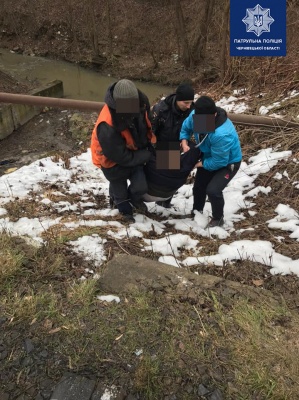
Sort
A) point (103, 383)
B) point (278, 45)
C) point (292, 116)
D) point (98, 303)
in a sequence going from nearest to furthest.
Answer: point (103, 383) < point (98, 303) < point (292, 116) < point (278, 45)

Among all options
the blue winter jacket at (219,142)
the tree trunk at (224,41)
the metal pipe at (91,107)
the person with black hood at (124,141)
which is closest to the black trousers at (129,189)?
the person with black hood at (124,141)

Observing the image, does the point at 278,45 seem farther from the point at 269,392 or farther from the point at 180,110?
the point at 269,392

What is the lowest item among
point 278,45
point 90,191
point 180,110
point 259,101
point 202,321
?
point 90,191

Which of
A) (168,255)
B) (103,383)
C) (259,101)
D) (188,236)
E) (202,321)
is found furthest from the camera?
(259,101)

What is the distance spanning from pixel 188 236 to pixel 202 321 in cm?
143

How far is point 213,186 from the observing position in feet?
12.6

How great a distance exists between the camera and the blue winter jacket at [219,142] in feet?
11.2

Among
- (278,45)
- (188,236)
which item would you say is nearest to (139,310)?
(188,236)

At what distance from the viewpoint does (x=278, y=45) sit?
625cm

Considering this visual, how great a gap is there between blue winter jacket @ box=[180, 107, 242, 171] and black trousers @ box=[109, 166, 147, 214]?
616 millimetres

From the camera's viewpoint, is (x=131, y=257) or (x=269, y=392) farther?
(x=131, y=257)

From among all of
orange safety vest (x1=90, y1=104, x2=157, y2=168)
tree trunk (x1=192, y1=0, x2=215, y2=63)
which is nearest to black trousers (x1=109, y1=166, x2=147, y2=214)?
orange safety vest (x1=90, y1=104, x2=157, y2=168)

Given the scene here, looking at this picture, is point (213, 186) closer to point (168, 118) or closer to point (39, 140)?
Answer: point (168, 118)

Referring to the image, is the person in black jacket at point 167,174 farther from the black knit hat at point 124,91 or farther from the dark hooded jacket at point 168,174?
the black knit hat at point 124,91
